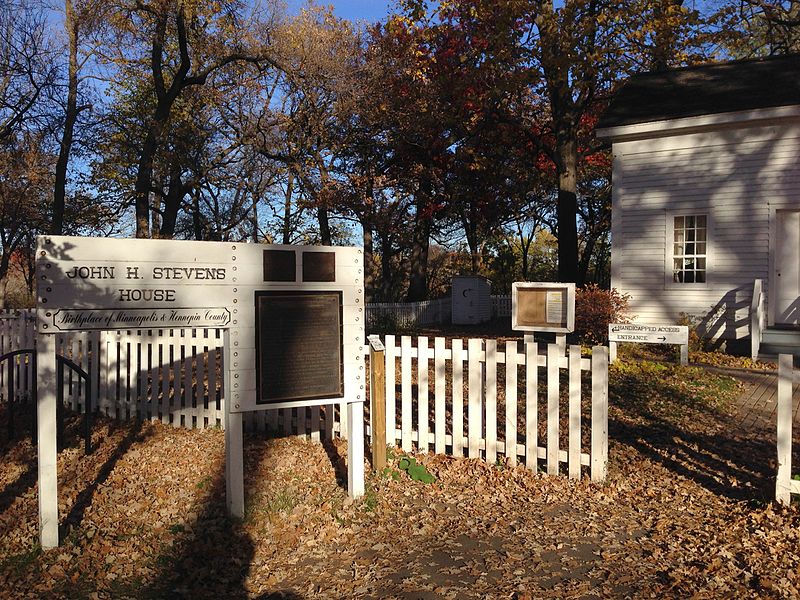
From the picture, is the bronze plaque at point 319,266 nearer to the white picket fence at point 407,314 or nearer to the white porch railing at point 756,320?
the white porch railing at point 756,320

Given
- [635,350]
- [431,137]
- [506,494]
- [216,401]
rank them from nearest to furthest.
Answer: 1. [506,494]
2. [216,401]
3. [635,350]
4. [431,137]

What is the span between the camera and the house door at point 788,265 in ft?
40.4

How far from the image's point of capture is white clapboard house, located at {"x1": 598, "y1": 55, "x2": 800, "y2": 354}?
12312 millimetres

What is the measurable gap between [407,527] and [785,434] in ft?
10.0

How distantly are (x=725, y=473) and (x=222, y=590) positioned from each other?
14.9 ft

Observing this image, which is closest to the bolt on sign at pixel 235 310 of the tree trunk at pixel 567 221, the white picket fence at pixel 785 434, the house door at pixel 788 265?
the white picket fence at pixel 785 434

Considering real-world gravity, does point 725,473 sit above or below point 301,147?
below

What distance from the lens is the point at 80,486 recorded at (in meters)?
5.57

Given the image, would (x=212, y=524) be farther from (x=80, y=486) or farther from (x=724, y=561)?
(x=724, y=561)

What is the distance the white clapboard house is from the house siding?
22 millimetres

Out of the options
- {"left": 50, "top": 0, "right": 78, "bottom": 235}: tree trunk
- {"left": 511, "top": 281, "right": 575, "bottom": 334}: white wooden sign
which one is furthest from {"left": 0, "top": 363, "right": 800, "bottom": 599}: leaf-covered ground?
{"left": 50, "top": 0, "right": 78, "bottom": 235}: tree trunk

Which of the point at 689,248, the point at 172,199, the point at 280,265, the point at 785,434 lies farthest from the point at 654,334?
the point at 172,199

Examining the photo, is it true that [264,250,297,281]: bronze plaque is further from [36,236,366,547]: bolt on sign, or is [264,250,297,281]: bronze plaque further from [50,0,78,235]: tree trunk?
[50,0,78,235]: tree trunk

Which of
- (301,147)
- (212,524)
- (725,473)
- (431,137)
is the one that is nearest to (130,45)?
(301,147)
